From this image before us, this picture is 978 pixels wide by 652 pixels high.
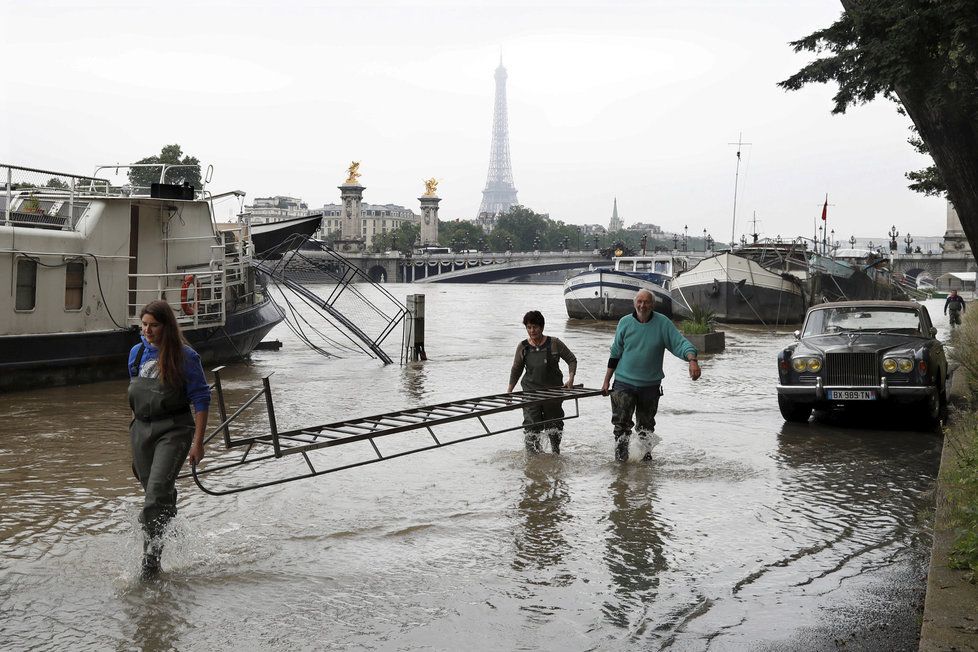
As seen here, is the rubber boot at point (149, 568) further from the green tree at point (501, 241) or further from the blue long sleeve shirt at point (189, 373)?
the green tree at point (501, 241)

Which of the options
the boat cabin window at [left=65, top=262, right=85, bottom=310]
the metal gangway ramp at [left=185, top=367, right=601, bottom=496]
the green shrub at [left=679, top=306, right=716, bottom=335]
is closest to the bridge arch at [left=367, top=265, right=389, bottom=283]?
the green shrub at [left=679, top=306, right=716, bottom=335]

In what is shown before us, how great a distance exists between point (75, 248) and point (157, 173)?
63122mm

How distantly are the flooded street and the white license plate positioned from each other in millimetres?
454

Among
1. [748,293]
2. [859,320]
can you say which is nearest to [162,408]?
[859,320]

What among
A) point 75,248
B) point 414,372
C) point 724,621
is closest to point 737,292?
point 414,372

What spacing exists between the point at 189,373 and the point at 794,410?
8.45 meters

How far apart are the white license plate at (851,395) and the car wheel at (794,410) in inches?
20.4

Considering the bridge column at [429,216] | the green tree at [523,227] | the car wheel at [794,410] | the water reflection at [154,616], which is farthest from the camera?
the green tree at [523,227]

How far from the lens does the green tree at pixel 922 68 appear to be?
9273 millimetres

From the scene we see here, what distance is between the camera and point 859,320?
13008 mm

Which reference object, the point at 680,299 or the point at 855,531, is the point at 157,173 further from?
the point at 855,531

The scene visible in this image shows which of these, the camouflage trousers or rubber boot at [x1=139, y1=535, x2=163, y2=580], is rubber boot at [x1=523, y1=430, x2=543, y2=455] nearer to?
the camouflage trousers

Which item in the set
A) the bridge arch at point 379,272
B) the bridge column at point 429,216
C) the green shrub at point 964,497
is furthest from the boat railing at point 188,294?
the bridge column at point 429,216

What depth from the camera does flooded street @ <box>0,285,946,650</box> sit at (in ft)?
18.0
